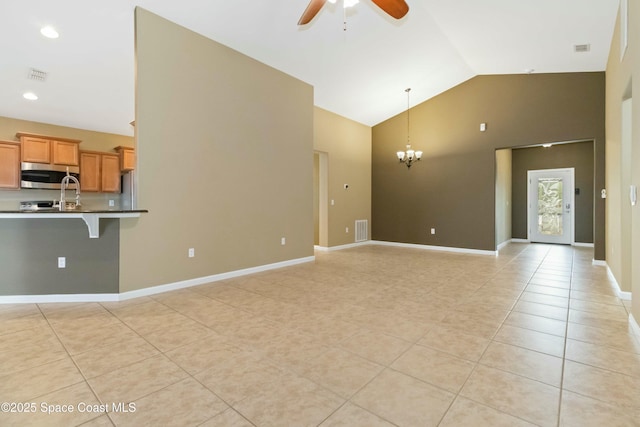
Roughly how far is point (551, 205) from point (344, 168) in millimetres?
5993

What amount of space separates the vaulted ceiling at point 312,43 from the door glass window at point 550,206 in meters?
3.95

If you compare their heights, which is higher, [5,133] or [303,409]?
[5,133]

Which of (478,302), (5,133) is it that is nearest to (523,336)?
(478,302)

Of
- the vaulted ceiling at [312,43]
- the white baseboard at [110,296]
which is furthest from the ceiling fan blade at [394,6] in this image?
the white baseboard at [110,296]

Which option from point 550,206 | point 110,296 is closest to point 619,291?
point 550,206

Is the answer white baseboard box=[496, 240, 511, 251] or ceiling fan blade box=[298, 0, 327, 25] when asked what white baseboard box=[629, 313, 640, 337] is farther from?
white baseboard box=[496, 240, 511, 251]

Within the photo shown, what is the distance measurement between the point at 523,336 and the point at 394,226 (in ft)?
17.5

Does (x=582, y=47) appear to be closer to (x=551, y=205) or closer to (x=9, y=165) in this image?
(x=551, y=205)

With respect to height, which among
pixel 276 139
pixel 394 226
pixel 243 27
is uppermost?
pixel 243 27

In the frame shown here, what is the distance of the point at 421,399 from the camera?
1.64 metres

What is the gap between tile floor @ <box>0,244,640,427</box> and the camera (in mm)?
1540

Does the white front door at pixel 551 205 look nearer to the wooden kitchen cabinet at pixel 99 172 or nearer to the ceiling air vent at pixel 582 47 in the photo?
the ceiling air vent at pixel 582 47

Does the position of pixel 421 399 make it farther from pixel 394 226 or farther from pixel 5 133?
pixel 5 133

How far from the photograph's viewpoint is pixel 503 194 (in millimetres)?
7824
